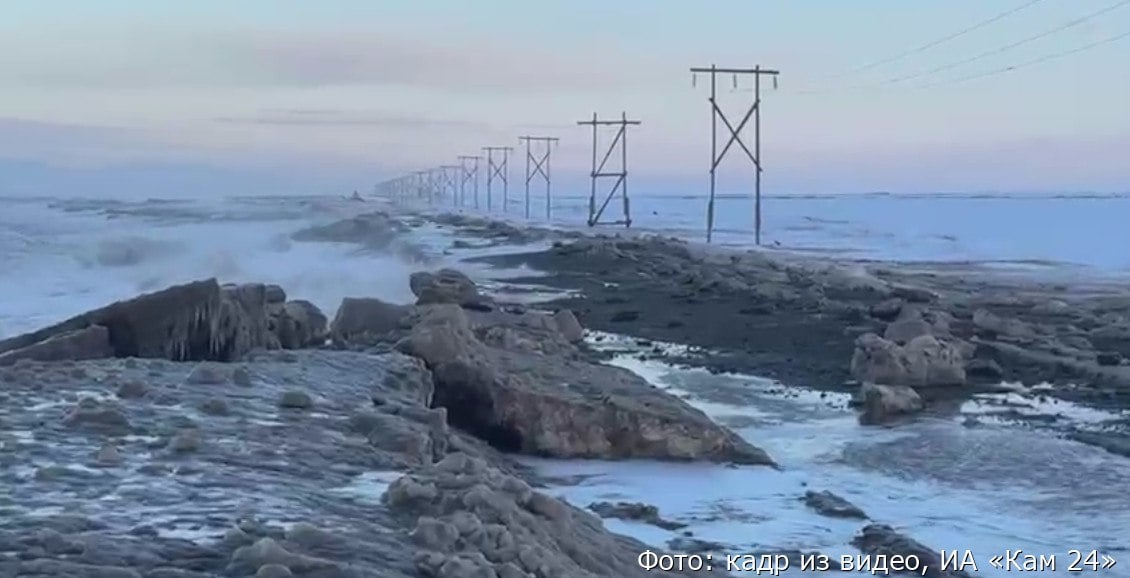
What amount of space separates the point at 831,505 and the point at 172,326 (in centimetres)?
536

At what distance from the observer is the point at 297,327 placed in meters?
14.8

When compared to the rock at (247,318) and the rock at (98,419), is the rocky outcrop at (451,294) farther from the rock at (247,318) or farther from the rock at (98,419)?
the rock at (98,419)

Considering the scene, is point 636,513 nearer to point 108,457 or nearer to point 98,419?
point 98,419

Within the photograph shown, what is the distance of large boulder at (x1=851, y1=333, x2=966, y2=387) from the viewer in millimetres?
15911

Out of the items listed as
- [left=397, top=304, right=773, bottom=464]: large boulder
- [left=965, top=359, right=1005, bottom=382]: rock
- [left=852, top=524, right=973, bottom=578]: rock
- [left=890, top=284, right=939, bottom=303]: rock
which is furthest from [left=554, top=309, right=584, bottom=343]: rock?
[left=852, top=524, right=973, bottom=578]: rock

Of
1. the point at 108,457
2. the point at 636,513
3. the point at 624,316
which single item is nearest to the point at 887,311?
the point at 624,316

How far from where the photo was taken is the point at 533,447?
10.8 metres

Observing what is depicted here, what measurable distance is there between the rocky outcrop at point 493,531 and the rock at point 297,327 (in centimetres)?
759

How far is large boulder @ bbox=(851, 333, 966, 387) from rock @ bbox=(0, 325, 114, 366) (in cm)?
847

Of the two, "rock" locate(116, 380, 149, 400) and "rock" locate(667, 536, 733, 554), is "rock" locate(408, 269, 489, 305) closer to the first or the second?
"rock" locate(116, 380, 149, 400)

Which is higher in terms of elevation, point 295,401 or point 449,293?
point 295,401

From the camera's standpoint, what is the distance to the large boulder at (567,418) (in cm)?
1077

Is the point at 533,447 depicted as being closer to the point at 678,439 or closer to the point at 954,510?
the point at 678,439

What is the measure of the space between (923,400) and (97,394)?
9.21 meters
